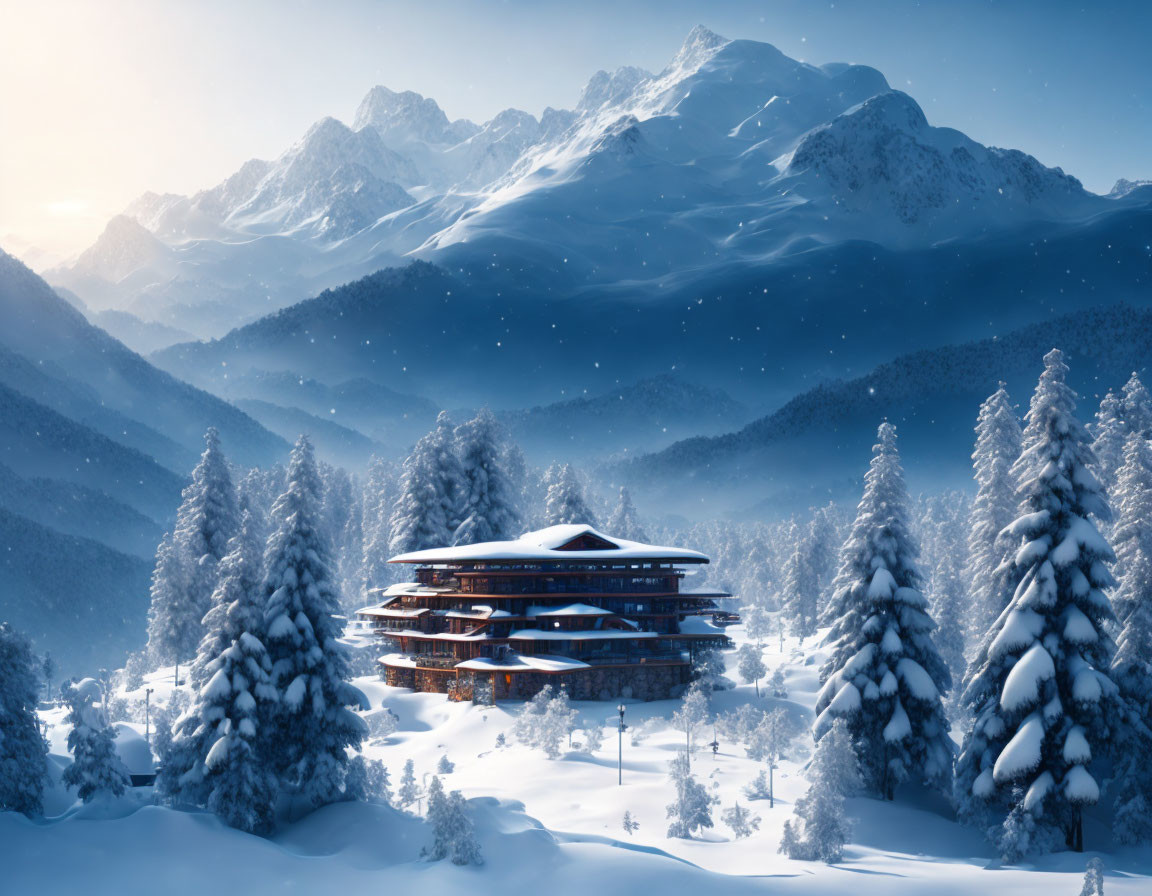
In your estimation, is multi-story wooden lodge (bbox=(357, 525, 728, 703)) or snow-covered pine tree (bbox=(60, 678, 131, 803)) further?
multi-story wooden lodge (bbox=(357, 525, 728, 703))

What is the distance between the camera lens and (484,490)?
96625 millimetres

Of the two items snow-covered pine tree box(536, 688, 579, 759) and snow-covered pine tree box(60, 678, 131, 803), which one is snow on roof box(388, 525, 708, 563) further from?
snow-covered pine tree box(60, 678, 131, 803)

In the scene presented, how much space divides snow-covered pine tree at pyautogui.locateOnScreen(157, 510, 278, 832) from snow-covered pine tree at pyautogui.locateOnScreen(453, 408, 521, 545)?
49803 millimetres

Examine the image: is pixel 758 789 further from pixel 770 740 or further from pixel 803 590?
pixel 803 590

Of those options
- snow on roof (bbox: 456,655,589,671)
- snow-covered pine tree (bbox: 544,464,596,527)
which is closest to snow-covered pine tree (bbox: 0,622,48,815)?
snow on roof (bbox: 456,655,589,671)

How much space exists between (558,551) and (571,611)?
4.78 meters

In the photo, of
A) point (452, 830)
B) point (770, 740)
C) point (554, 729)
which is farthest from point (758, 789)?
point (452, 830)

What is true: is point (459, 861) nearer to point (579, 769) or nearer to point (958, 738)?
point (579, 769)

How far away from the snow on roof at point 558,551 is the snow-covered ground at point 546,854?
87.1ft

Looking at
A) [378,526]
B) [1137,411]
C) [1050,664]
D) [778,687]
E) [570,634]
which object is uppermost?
[1137,411]

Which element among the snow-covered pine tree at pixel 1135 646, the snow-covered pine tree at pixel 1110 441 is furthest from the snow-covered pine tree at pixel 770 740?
the snow-covered pine tree at pixel 1110 441

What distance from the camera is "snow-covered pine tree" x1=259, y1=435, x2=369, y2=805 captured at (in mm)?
45219

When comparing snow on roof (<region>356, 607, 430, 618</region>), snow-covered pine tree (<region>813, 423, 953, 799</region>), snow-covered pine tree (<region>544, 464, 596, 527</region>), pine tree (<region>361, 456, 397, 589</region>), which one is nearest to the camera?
snow-covered pine tree (<region>813, 423, 953, 799</region>)

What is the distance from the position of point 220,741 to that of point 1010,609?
29982 millimetres
